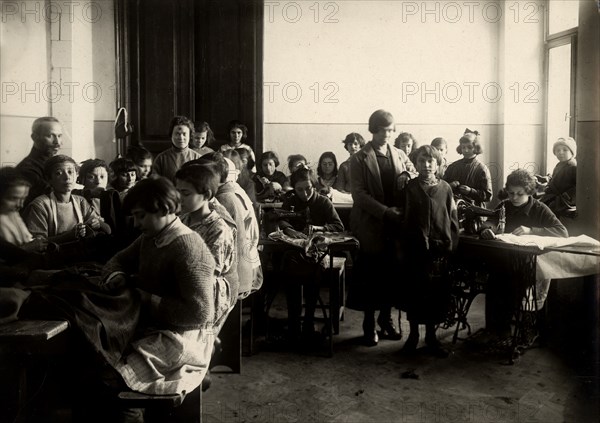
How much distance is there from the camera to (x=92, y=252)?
3312 millimetres

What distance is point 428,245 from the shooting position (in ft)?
13.5

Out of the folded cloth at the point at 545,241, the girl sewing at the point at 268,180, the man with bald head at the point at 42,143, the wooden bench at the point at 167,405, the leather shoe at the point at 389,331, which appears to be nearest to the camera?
the wooden bench at the point at 167,405

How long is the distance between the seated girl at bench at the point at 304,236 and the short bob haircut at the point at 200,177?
4.82 ft

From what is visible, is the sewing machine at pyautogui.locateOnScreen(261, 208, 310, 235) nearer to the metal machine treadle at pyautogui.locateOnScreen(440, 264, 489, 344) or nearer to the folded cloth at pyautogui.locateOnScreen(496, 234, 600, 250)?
the metal machine treadle at pyautogui.locateOnScreen(440, 264, 489, 344)

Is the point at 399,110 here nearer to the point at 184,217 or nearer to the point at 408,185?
the point at 408,185

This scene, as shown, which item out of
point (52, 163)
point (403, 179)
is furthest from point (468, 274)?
point (52, 163)

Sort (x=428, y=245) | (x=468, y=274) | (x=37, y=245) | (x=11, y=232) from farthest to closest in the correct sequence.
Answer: (x=468, y=274) → (x=428, y=245) → (x=37, y=245) → (x=11, y=232)

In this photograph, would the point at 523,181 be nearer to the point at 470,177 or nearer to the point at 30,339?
the point at 470,177

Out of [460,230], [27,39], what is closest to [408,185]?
[460,230]

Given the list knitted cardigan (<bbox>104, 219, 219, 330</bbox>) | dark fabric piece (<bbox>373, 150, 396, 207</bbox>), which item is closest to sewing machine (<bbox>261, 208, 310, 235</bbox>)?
dark fabric piece (<bbox>373, 150, 396, 207</bbox>)

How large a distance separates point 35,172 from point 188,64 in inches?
184

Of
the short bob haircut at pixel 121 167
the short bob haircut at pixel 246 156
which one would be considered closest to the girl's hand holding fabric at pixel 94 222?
the short bob haircut at pixel 121 167

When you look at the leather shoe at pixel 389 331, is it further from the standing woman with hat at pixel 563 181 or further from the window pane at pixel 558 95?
the window pane at pixel 558 95

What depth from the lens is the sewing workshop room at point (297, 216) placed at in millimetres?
2361
